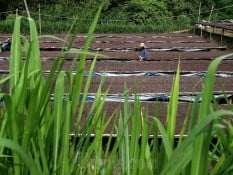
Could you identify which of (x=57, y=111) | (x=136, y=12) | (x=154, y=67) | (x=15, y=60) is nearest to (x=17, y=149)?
A: (x=57, y=111)

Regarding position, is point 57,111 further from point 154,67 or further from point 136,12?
point 136,12

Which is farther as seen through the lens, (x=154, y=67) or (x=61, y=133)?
(x=154, y=67)

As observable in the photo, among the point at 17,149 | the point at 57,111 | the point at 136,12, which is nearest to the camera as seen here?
the point at 17,149

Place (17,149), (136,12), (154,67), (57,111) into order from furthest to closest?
(136,12)
(154,67)
(57,111)
(17,149)

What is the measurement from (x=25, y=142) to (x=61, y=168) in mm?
92

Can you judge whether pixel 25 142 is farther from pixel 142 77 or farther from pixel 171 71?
pixel 171 71

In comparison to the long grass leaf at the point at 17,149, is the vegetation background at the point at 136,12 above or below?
below

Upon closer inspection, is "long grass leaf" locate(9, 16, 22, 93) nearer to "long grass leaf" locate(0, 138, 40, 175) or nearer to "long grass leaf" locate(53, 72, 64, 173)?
"long grass leaf" locate(53, 72, 64, 173)

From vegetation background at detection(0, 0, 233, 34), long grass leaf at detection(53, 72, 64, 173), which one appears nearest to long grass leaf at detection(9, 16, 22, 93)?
long grass leaf at detection(53, 72, 64, 173)

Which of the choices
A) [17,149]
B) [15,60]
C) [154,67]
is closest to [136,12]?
[154,67]

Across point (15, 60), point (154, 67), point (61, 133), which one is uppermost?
point (15, 60)

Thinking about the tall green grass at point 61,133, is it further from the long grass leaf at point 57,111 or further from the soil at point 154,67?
the soil at point 154,67

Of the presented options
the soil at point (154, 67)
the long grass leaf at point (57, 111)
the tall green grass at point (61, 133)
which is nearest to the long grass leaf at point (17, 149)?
the tall green grass at point (61, 133)

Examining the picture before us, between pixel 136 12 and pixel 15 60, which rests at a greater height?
pixel 15 60
